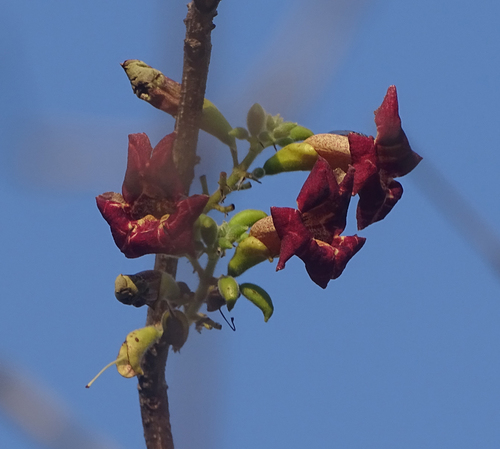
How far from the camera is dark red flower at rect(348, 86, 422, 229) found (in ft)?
12.0

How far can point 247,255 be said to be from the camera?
11.7ft

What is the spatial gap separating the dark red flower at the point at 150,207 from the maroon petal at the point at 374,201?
2.93 feet

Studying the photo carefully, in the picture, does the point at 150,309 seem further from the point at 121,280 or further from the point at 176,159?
the point at 176,159

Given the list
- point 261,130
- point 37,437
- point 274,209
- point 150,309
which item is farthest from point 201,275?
point 37,437

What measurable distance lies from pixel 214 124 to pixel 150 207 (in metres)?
0.51

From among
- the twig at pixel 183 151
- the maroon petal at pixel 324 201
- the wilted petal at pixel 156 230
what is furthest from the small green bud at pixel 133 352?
the maroon petal at pixel 324 201

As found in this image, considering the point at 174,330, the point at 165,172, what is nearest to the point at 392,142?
the point at 165,172

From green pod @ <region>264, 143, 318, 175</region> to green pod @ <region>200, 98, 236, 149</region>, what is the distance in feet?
1.12

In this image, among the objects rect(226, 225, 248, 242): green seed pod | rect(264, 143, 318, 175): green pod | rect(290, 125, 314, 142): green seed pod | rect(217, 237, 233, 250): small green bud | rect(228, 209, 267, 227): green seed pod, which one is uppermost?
rect(290, 125, 314, 142): green seed pod

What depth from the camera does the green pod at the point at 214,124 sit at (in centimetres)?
336

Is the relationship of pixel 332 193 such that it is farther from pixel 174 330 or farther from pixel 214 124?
pixel 174 330

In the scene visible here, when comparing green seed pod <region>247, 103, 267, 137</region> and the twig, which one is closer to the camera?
the twig

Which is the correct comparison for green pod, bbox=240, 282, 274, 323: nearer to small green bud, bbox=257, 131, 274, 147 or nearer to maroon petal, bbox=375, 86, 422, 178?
small green bud, bbox=257, 131, 274, 147

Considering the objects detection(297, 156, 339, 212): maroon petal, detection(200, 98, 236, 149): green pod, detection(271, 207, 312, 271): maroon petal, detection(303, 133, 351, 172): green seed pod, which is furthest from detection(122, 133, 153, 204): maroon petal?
detection(303, 133, 351, 172): green seed pod
